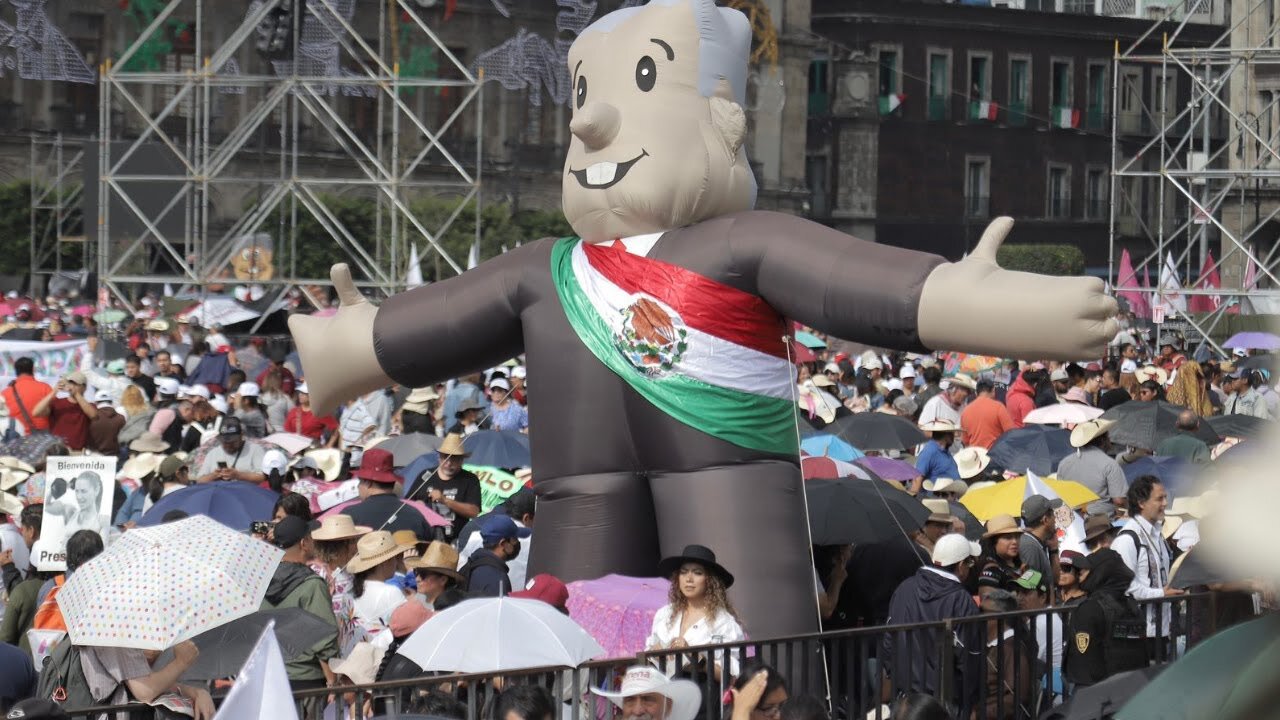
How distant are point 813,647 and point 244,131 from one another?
71.8ft

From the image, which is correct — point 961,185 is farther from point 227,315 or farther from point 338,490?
point 338,490

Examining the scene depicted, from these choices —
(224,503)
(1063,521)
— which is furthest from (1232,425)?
(224,503)

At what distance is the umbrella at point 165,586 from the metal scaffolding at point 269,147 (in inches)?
714

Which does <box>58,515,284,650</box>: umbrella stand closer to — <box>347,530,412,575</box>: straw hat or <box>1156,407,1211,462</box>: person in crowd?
<box>347,530,412,575</box>: straw hat

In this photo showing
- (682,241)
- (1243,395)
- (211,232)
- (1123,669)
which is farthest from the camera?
(211,232)

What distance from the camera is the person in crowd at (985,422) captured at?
1484 cm

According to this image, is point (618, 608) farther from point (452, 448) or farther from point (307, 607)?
point (452, 448)

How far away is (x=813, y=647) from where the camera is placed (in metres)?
6.79

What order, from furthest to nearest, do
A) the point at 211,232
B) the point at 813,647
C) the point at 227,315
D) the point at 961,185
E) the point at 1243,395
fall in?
the point at 961,185
the point at 211,232
the point at 227,315
the point at 1243,395
the point at 813,647

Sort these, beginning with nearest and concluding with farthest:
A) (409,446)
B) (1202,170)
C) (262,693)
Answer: (262,693)
(409,446)
(1202,170)

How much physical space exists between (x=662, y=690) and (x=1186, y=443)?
779 centimetres

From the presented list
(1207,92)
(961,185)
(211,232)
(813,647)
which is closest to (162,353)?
(813,647)

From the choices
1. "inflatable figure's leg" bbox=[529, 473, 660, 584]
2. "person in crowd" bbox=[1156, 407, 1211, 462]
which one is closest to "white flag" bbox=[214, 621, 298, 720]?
"inflatable figure's leg" bbox=[529, 473, 660, 584]

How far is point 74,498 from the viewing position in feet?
32.3
